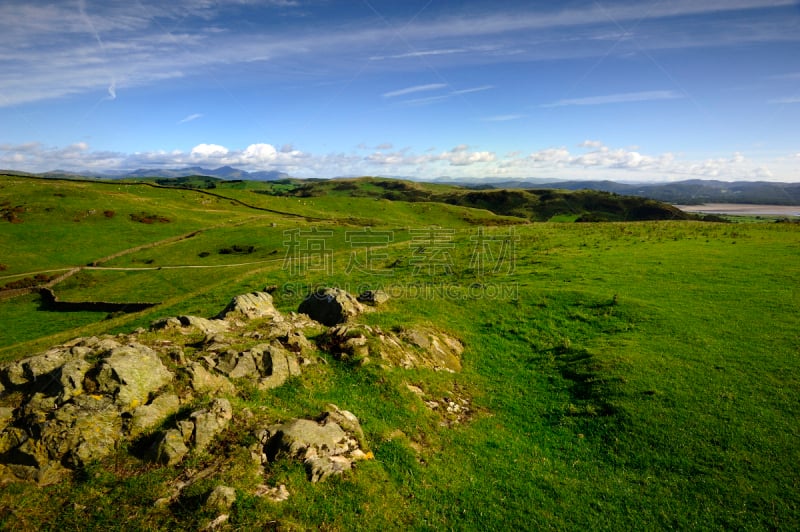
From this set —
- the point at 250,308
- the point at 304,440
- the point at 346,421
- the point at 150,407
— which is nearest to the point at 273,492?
the point at 304,440

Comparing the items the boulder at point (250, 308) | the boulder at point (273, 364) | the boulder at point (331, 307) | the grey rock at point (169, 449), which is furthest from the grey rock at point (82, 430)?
the boulder at point (331, 307)

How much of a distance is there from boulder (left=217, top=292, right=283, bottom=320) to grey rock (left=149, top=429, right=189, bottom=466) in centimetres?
1205

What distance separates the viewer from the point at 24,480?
30.9 ft

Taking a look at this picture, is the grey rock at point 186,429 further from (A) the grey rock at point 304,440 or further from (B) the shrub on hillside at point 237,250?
(B) the shrub on hillside at point 237,250

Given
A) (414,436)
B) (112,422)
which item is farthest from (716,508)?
(112,422)

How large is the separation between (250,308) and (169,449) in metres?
13.4

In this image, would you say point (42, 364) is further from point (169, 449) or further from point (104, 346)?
point (169, 449)

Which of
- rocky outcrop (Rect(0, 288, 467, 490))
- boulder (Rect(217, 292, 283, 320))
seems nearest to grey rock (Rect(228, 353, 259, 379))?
rocky outcrop (Rect(0, 288, 467, 490))

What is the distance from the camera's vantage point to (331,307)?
76.6ft

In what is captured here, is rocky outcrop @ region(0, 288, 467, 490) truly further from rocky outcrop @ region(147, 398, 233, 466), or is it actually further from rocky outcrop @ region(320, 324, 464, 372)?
rocky outcrop @ region(320, 324, 464, 372)

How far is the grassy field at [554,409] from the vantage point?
9.96 metres

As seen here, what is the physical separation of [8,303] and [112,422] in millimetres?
69496

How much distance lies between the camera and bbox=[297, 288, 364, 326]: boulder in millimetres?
22953

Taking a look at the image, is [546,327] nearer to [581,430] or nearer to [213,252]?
[581,430]
